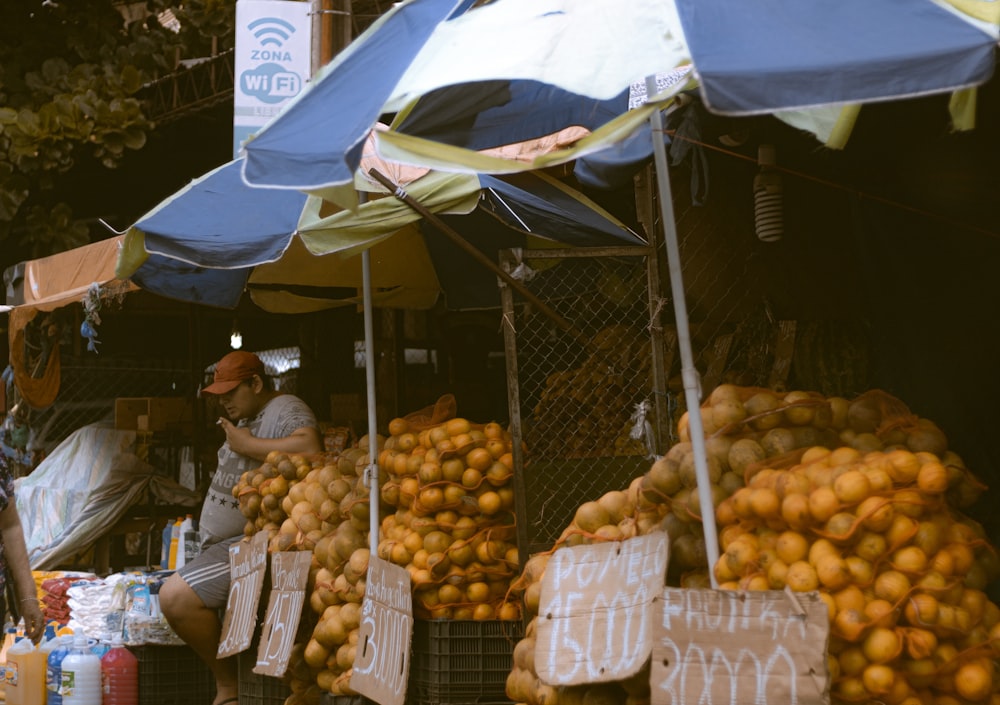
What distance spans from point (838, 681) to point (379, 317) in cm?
733

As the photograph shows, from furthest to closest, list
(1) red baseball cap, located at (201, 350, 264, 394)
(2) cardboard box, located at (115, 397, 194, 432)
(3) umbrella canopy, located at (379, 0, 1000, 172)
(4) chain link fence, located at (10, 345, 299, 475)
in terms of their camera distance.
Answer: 1. (4) chain link fence, located at (10, 345, 299, 475)
2. (2) cardboard box, located at (115, 397, 194, 432)
3. (1) red baseball cap, located at (201, 350, 264, 394)
4. (3) umbrella canopy, located at (379, 0, 1000, 172)

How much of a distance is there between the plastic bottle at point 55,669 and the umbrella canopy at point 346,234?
2.80m

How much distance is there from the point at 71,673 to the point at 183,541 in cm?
165

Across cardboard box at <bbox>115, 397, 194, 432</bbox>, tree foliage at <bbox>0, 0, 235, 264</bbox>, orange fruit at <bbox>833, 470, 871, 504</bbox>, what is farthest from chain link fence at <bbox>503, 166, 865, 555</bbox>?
tree foliage at <bbox>0, 0, 235, 264</bbox>

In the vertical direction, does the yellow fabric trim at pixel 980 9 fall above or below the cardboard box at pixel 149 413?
above

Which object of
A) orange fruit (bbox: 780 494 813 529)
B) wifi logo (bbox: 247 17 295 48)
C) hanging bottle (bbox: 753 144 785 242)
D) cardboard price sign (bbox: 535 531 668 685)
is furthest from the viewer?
wifi logo (bbox: 247 17 295 48)

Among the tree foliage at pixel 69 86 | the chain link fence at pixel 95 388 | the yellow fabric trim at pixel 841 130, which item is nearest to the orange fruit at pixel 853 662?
the yellow fabric trim at pixel 841 130

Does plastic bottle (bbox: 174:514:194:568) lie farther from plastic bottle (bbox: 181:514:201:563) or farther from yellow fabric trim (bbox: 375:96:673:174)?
yellow fabric trim (bbox: 375:96:673:174)

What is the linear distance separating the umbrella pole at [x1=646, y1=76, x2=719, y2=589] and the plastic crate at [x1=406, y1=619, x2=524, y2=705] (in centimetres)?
189

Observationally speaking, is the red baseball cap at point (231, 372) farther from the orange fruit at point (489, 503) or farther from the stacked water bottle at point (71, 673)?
the orange fruit at point (489, 503)

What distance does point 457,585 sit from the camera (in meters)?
5.82

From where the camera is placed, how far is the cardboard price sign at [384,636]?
221 inches

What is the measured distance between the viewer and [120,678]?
7.96 m

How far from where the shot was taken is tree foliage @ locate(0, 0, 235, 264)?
11.8 meters
